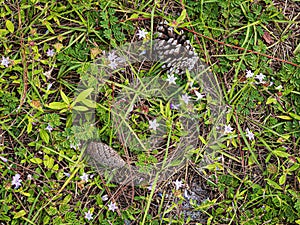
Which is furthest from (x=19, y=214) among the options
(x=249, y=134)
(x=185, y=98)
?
(x=249, y=134)

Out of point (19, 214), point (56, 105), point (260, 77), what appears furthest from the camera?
point (260, 77)

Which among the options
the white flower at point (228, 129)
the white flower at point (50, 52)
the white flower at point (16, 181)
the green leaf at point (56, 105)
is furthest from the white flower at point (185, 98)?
the white flower at point (16, 181)

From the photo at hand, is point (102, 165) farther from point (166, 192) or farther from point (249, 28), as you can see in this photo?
point (249, 28)

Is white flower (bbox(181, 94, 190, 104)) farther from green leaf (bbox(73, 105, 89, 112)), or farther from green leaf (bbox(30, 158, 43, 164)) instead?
green leaf (bbox(30, 158, 43, 164))

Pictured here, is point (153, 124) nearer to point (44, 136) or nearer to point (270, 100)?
point (44, 136)

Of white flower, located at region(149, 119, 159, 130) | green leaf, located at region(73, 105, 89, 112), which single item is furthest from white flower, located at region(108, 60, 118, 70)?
white flower, located at region(149, 119, 159, 130)

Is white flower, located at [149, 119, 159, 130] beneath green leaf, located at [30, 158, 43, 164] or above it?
above

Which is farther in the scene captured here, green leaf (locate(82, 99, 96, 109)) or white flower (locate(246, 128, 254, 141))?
white flower (locate(246, 128, 254, 141))

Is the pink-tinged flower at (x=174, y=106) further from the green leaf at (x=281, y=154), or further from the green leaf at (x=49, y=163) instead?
the green leaf at (x=49, y=163)
